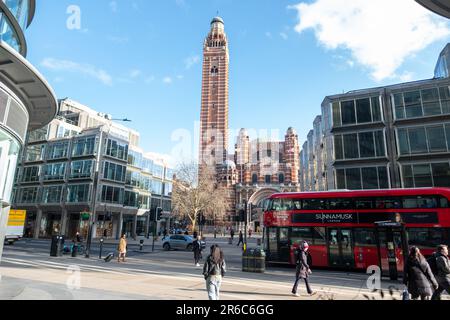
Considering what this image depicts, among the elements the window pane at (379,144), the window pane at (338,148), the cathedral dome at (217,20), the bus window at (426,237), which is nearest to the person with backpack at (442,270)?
the bus window at (426,237)

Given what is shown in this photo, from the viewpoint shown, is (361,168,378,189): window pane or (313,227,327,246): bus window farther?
(361,168,378,189): window pane

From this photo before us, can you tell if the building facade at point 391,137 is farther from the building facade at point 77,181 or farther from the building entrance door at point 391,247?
the building facade at point 77,181

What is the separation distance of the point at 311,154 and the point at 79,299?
41349 millimetres

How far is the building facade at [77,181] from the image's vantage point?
40469 millimetres

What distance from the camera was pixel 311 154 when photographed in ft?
148

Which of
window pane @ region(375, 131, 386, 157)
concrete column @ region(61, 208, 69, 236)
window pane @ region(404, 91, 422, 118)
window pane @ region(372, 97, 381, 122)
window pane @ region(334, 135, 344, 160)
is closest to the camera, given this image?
window pane @ region(404, 91, 422, 118)

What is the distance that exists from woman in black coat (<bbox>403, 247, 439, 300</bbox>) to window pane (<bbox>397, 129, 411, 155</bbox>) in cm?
2268

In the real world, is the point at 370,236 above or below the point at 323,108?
below

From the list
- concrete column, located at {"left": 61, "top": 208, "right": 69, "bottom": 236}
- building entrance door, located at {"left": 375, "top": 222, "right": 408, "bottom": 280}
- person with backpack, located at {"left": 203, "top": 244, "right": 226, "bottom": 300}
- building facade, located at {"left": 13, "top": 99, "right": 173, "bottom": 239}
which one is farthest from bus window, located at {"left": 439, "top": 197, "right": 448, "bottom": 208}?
concrete column, located at {"left": 61, "top": 208, "right": 69, "bottom": 236}

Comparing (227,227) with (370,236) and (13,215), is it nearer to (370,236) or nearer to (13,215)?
A: (13,215)

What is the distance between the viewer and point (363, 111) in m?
28.3

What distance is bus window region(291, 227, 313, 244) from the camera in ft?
52.8

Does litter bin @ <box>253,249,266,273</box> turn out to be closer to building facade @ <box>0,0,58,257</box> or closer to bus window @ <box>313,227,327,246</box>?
bus window @ <box>313,227,327,246</box>
